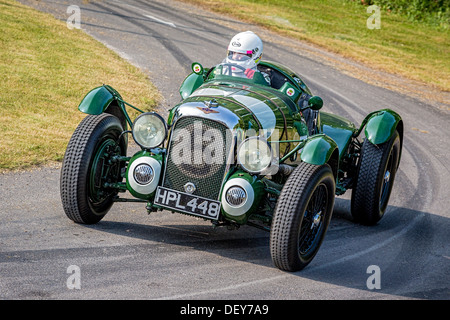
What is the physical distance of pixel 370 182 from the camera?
7.93 m

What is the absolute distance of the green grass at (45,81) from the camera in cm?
966

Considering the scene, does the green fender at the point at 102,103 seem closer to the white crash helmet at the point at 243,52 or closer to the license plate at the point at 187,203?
the license plate at the point at 187,203

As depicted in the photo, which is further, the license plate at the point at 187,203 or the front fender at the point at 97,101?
the front fender at the point at 97,101

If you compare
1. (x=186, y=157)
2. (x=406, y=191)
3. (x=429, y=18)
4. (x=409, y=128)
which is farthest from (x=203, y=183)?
(x=429, y=18)

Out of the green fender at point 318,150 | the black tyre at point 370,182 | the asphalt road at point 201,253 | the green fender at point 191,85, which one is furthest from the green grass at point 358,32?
the green fender at point 318,150

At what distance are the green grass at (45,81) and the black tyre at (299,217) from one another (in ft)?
13.6

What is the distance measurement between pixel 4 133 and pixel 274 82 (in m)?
4.17

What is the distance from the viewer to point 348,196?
9445 millimetres

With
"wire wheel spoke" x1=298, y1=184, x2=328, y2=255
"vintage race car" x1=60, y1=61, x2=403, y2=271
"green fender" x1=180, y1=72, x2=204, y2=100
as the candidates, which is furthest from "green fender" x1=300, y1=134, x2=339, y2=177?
"green fender" x1=180, y1=72, x2=204, y2=100

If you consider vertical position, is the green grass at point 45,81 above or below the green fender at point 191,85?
below

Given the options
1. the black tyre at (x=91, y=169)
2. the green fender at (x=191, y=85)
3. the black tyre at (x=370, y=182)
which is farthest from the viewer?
the green fender at (x=191, y=85)

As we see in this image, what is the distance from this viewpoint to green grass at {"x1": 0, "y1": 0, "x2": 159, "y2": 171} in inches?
380

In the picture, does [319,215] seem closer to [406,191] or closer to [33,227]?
[33,227]

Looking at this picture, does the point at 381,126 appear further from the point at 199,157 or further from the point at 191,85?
the point at 199,157
